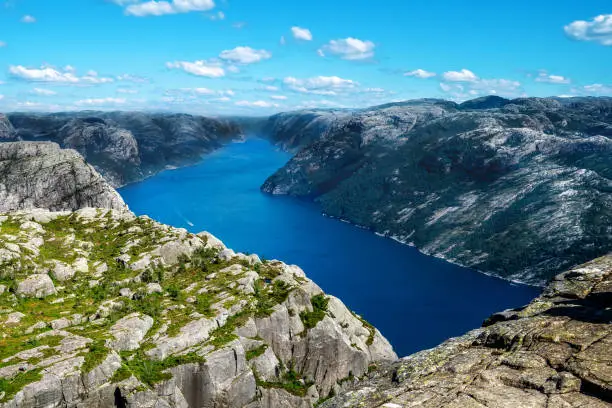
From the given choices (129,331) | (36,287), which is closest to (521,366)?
(129,331)

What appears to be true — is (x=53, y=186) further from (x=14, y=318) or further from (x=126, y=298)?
(x=14, y=318)

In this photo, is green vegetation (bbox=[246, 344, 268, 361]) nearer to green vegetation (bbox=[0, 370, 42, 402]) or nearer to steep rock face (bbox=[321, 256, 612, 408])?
green vegetation (bbox=[0, 370, 42, 402])

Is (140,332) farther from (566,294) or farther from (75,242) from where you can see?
(566,294)

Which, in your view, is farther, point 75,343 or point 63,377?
point 75,343

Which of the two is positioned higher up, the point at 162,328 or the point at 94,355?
the point at 94,355

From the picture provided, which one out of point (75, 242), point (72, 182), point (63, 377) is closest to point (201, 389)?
point (63, 377)

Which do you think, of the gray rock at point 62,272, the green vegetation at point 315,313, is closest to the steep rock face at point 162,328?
the green vegetation at point 315,313
